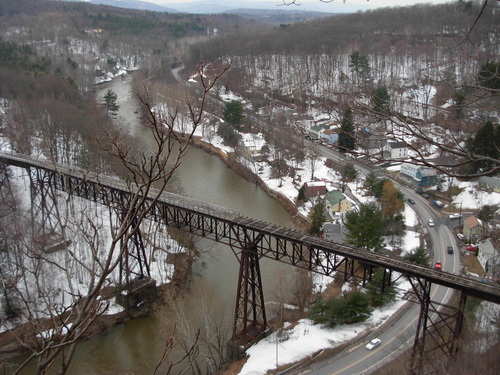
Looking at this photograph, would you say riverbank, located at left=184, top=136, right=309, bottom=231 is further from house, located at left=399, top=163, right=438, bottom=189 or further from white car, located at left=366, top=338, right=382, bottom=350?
white car, located at left=366, top=338, right=382, bottom=350

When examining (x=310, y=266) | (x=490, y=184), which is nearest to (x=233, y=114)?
(x=490, y=184)

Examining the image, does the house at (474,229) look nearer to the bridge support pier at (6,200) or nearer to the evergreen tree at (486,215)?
the evergreen tree at (486,215)

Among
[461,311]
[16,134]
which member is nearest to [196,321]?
[461,311]

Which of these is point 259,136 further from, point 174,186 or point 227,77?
point 227,77

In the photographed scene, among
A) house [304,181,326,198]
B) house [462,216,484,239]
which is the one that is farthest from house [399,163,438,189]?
house [462,216,484,239]

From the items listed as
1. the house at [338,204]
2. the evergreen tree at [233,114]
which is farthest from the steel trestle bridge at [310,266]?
the evergreen tree at [233,114]
